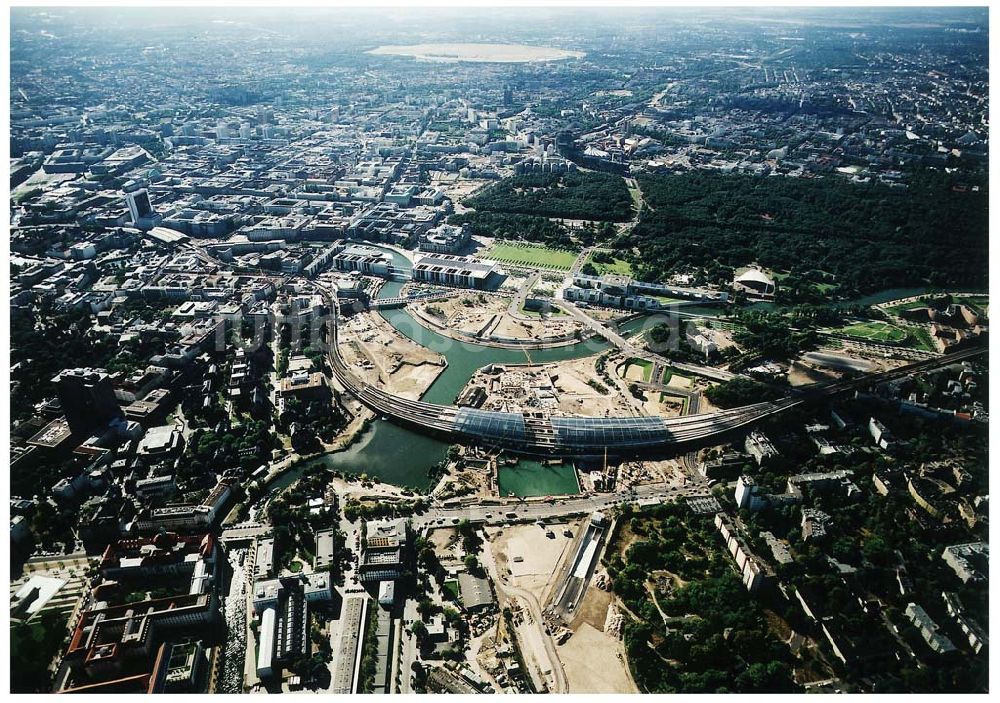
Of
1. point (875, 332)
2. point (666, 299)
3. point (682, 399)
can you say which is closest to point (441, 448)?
point (682, 399)

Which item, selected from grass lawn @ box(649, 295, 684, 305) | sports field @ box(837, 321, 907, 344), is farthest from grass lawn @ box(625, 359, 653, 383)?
sports field @ box(837, 321, 907, 344)

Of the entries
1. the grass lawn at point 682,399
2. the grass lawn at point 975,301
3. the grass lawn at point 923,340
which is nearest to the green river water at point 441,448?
the grass lawn at point 682,399

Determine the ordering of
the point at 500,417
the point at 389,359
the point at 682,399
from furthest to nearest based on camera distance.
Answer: the point at 389,359 → the point at 682,399 → the point at 500,417

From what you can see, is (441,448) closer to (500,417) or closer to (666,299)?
(500,417)

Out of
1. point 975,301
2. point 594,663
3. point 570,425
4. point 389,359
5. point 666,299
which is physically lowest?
point 594,663

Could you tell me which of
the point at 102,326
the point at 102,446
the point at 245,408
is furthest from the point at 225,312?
the point at 102,446

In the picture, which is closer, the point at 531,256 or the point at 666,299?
the point at 666,299
